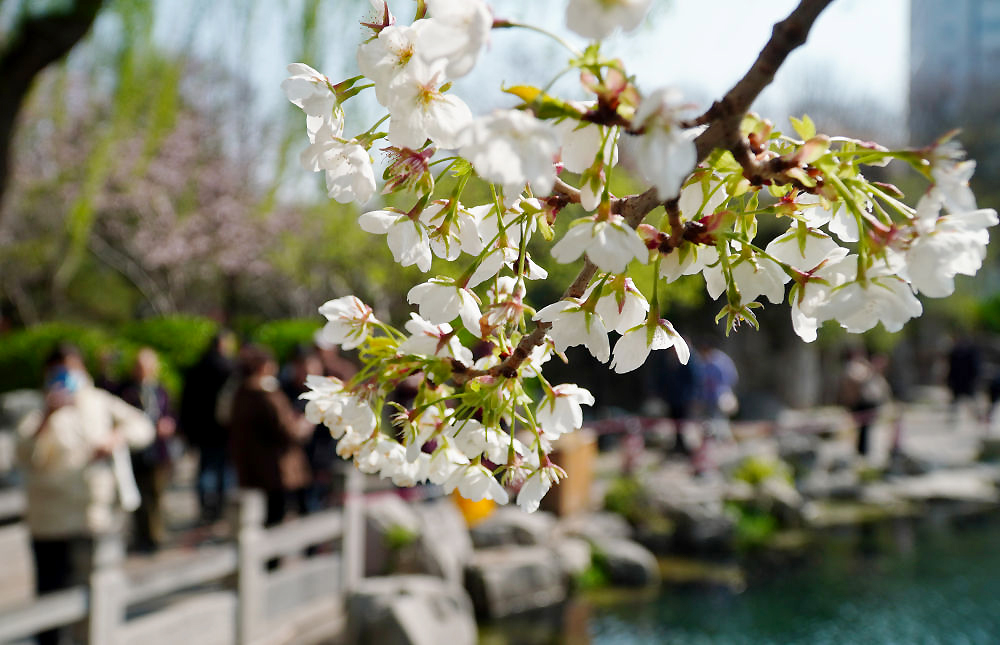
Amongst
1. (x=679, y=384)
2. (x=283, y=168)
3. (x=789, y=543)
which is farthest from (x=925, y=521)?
(x=283, y=168)

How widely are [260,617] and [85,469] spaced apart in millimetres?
1415

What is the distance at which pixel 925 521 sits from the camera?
11.2 m

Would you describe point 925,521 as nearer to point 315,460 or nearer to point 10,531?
point 315,460

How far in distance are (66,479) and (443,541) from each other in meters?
3.55

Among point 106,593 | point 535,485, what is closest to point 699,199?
point 535,485

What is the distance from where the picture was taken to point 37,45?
5.33 metres

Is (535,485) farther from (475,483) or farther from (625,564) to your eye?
(625,564)

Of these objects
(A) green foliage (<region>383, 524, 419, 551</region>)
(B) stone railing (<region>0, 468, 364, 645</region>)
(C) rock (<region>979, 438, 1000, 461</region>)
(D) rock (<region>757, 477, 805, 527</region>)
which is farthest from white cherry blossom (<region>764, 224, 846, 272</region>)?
(C) rock (<region>979, 438, 1000, 461</region>)

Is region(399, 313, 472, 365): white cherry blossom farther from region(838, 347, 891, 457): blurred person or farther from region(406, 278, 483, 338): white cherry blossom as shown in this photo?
region(838, 347, 891, 457): blurred person

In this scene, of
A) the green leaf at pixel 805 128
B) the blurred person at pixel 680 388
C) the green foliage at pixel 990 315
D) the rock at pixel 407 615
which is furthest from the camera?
the green foliage at pixel 990 315

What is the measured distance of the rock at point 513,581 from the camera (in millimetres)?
7562

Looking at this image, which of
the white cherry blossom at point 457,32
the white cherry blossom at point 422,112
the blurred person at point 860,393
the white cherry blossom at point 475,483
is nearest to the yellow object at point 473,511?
the blurred person at point 860,393

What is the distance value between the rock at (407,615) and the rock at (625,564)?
270cm

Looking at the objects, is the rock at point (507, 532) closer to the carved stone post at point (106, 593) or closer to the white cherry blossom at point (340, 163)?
the carved stone post at point (106, 593)
